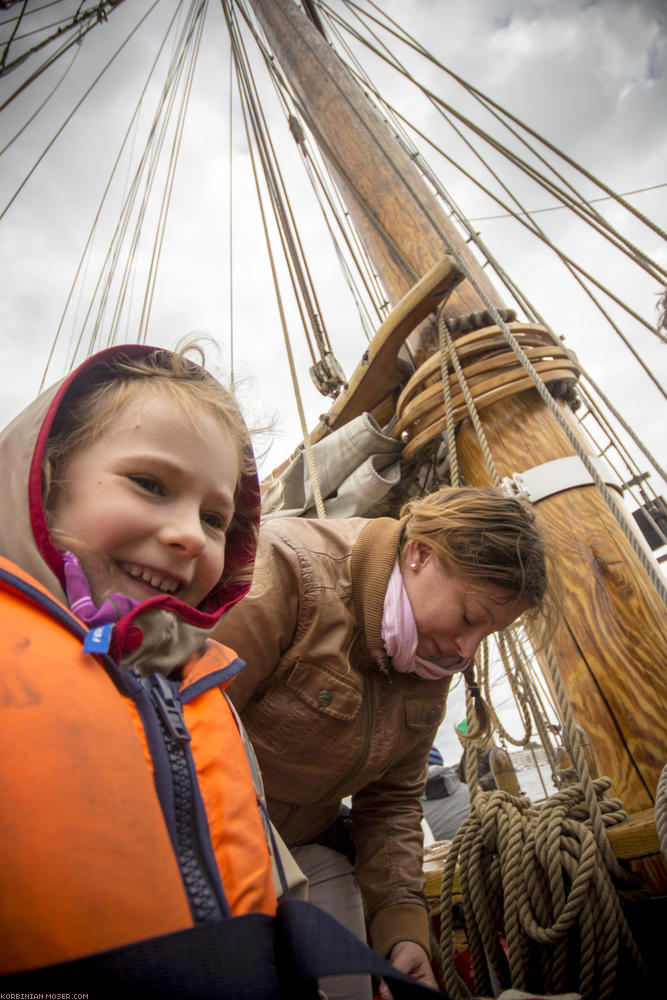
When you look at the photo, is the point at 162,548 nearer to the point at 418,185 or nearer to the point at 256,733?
the point at 256,733

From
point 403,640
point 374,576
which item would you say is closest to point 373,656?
point 403,640

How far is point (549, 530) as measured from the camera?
4.84ft

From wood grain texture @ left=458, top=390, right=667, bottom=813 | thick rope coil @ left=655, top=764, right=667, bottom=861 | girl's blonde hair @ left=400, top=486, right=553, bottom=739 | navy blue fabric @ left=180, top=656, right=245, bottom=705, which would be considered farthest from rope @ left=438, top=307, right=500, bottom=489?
navy blue fabric @ left=180, top=656, right=245, bottom=705

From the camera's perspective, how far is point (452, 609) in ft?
3.99

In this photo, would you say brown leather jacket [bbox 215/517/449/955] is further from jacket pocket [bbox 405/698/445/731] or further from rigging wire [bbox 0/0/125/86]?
rigging wire [bbox 0/0/125/86]

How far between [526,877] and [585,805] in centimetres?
20

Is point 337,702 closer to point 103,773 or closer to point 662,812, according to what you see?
point 662,812

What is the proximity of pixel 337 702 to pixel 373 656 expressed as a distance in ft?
0.49

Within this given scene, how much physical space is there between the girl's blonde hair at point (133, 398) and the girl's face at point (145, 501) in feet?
0.05

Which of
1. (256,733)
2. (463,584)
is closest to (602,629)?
(463,584)

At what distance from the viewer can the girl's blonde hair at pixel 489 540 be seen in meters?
1.22

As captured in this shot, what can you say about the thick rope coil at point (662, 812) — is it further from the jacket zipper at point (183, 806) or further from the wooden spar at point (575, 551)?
the jacket zipper at point (183, 806)

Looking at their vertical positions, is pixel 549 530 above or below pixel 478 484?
below

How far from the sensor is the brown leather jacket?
1.11 meters
